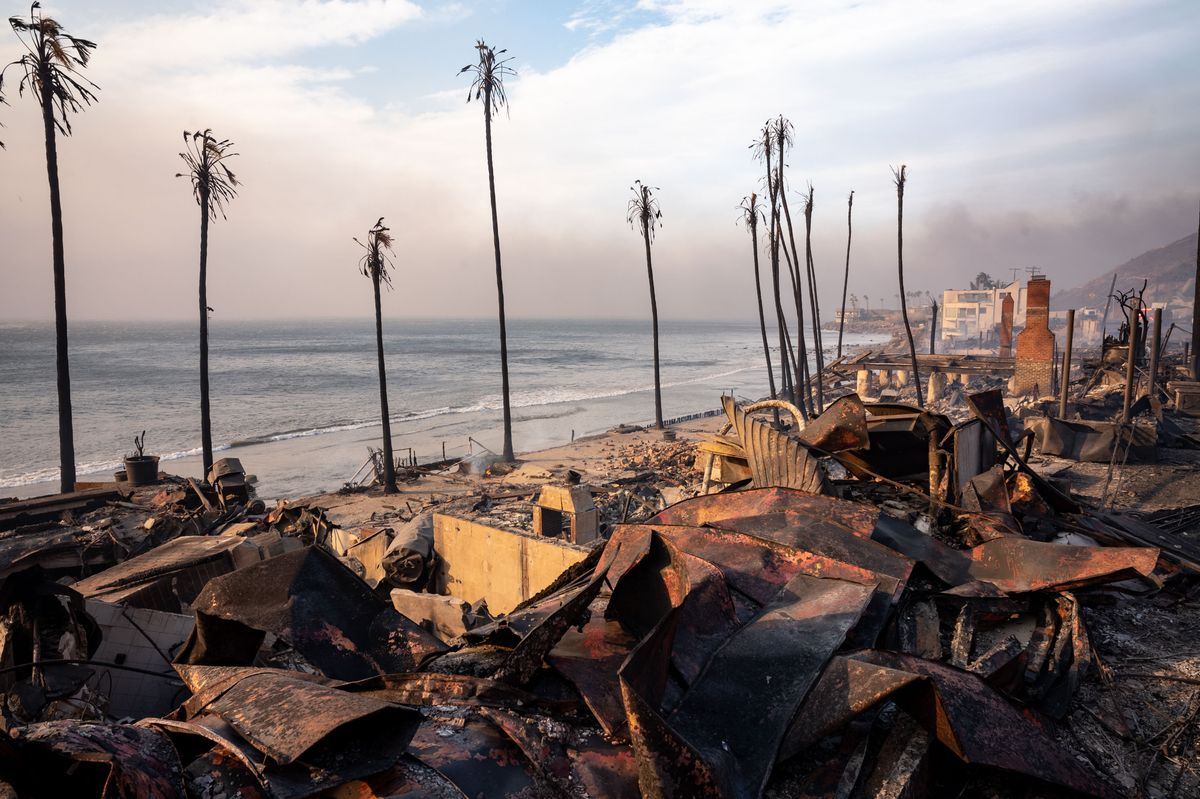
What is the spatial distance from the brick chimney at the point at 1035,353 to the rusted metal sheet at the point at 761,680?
27.9m

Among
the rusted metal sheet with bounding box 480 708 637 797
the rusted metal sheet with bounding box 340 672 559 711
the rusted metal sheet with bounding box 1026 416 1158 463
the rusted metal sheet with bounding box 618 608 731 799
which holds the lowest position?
the rusted metal sheet with bounding box 1026 416 1158 463

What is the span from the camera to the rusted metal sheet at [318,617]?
3250 millimetres

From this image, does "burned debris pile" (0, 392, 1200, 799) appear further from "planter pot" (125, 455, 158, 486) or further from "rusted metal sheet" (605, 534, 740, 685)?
"planter pot" (125, 455, 158, 486)

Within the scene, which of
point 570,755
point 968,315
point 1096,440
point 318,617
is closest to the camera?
Answer: point 570,755

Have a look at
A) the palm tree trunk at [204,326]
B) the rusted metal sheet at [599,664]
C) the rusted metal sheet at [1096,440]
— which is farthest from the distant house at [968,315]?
the rusted metal sheet at [599,664]

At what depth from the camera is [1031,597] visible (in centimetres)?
367

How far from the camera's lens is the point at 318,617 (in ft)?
11.1

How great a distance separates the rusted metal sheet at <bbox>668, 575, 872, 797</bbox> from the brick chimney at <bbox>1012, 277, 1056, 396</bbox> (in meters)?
27.9

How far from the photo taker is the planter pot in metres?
15.6

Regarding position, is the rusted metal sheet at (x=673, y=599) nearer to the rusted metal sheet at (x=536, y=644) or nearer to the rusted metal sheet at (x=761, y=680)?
the rusted metal sheet at (x=761, y=680)

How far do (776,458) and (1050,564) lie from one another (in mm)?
2134

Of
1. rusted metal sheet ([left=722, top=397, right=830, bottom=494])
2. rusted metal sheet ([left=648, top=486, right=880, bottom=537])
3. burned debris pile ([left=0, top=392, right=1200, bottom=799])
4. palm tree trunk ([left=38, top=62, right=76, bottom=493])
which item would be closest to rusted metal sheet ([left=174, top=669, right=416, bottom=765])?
burned debris pile ([left=0, top=392, right=1200, bottom=799])

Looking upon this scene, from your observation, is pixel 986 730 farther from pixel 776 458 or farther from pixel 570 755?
pixel 776 458

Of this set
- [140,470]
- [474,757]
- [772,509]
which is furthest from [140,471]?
A: [474,757]
